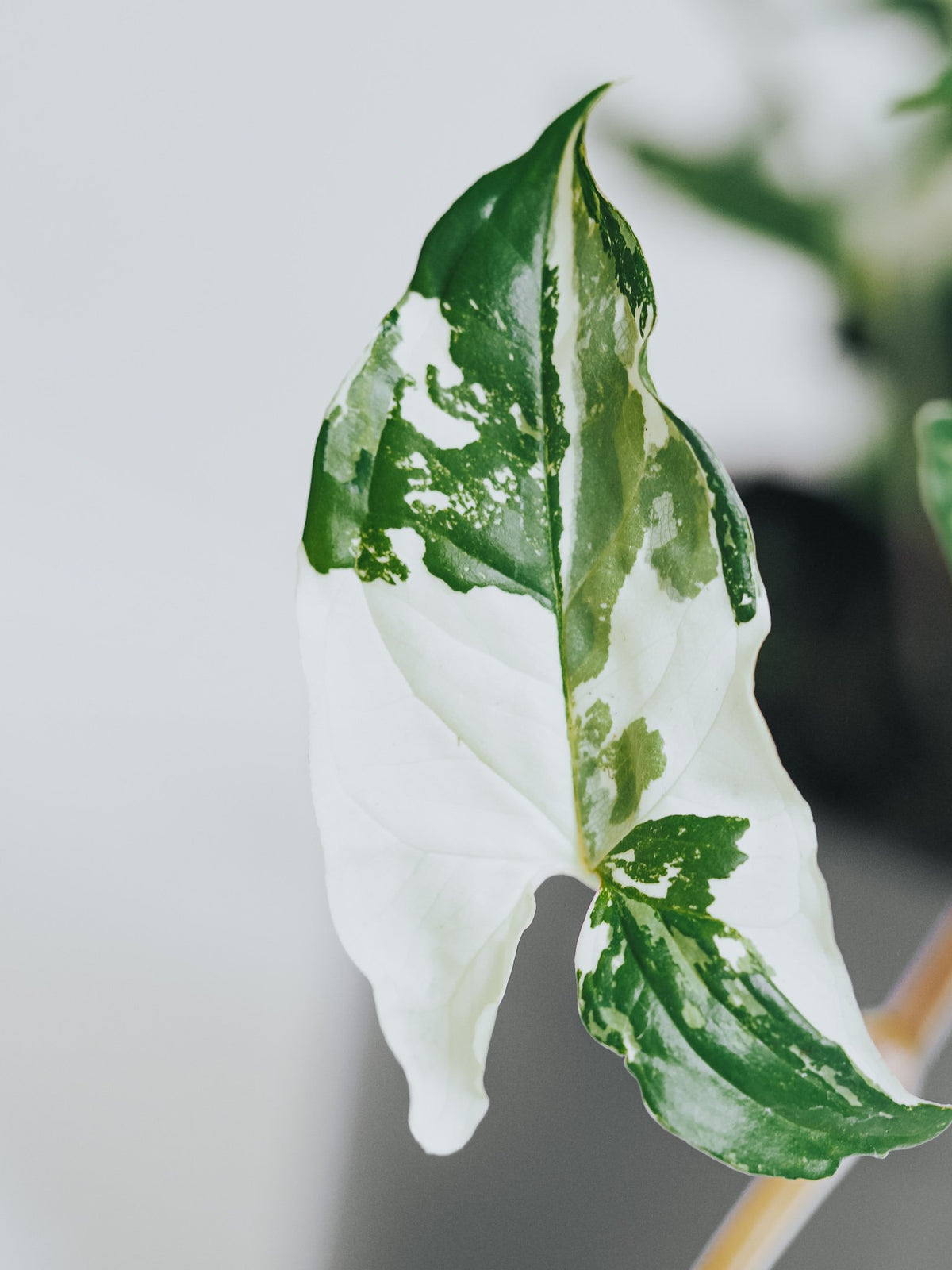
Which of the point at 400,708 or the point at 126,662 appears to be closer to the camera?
the point at 400,708

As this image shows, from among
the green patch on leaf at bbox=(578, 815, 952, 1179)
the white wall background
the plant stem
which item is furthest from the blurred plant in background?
the green patch on leaf at bbox=(578, 815, 952, 1179)

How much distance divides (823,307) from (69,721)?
433 mm

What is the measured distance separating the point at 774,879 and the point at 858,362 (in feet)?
1.16

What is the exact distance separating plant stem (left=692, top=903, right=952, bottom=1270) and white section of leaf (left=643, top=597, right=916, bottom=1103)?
0.35 ft

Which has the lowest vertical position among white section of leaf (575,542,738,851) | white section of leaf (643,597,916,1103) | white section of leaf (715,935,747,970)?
white section of leaf (715,935,747,970)

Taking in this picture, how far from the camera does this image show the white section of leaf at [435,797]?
24 centimetres

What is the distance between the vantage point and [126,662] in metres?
0.52

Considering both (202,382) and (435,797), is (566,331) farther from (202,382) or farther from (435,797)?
(202,382)

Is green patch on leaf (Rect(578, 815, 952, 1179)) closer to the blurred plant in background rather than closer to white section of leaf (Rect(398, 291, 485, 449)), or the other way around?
white section of leaf (Rect(398, 291, 485, 449))

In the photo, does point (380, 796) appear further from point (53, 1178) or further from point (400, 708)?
point (53, 1178)

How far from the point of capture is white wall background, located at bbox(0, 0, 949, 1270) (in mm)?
458

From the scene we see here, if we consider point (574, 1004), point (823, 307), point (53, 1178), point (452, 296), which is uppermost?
point (823, 307)

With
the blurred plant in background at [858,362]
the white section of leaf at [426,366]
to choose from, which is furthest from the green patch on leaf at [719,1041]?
the blurred plant in background at [858,362]

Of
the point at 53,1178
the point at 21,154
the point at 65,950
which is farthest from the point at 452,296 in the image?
the point at 53,1178
